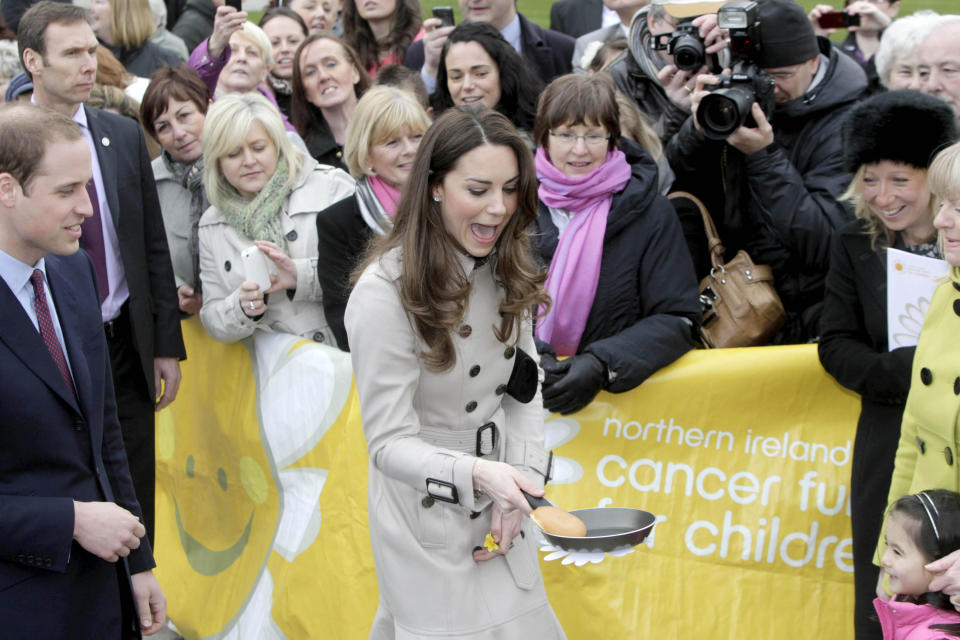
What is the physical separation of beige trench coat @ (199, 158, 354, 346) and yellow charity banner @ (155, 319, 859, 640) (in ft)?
1.29

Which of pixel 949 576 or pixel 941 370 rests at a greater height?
pixel 941 370

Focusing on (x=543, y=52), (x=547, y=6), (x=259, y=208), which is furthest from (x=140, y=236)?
(x=547, y=6)

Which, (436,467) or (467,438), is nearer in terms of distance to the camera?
(436,467)

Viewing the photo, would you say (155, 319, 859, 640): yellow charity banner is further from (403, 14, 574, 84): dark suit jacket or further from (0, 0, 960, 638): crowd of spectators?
(403, 14, 574, 84): dark suit jacket

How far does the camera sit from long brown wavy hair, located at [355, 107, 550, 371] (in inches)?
115

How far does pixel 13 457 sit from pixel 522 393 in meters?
1.33

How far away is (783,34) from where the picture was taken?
14.8 ft

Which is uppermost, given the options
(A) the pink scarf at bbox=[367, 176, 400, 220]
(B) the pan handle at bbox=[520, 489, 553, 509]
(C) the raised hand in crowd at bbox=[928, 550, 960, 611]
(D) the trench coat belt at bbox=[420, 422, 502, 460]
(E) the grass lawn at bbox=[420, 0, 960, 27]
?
(B) the pan handle at bbox=[520, 489, 553, 509]

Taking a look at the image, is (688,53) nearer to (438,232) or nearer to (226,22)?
(438,232)

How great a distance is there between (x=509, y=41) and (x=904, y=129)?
3.17 meters

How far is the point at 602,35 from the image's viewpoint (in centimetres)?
646

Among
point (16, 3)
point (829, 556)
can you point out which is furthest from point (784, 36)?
point (16, 3)

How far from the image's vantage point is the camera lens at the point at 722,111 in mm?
4230

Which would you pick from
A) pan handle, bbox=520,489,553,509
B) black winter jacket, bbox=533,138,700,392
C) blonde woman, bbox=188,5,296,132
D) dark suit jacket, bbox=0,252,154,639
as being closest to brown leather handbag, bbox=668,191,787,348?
black winter jacket, bbox=533,138,700,392
